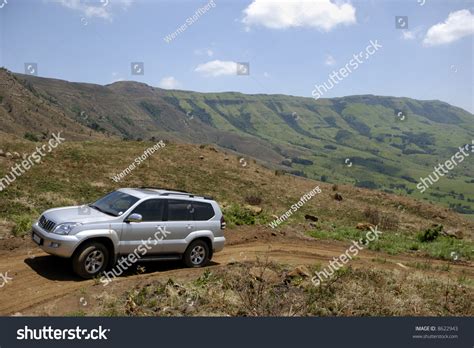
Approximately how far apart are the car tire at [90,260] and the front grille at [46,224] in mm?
874

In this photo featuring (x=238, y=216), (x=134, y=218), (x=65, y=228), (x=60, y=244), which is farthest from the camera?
(x=238, y=216)

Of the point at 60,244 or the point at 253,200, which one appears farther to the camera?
the point at 253,200

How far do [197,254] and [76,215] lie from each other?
11.1 ft

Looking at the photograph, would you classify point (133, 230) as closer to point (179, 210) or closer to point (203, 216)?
point (179, 210)

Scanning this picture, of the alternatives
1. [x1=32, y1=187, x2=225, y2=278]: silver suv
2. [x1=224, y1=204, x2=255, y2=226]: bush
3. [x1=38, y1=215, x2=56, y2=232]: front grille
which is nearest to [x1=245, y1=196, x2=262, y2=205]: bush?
[x1=224, y1=204, x2=255, y2=226]: bush

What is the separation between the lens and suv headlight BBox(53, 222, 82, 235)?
366 inches

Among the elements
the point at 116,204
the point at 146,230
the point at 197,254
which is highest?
the point at 116,204

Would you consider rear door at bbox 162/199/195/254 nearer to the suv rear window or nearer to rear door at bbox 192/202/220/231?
the suv rear window

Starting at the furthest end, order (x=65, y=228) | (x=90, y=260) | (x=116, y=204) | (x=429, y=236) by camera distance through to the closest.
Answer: (x=429, y=236)
(x=116, y=204)
(x=90, y=260)
(x=65, y=228)

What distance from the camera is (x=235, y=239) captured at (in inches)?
626

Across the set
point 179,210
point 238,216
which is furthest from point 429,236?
point 179,210

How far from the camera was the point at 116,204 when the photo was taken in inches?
422

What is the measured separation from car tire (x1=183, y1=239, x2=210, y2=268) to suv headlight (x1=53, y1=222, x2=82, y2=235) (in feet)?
10.2

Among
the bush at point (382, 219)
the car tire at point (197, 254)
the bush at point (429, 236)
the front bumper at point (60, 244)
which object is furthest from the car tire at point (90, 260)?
the bush at point (382, 219)
